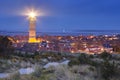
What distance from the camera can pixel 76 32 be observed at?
29.0 metres

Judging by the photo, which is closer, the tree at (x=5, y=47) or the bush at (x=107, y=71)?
the bush at (x=107, y=71)

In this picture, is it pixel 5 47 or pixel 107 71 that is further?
pixel 5 47

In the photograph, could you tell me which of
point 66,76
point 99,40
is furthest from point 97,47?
point 66,76

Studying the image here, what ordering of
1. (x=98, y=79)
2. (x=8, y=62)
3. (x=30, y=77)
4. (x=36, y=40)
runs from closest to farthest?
1. (x=30, y=77)
2. (x=98, y=79)
3. (x=8, y=62)
4. (x=36, y=40)

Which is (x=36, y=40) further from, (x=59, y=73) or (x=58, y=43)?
(x=59, y=73)

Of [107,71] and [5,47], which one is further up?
[107,71]

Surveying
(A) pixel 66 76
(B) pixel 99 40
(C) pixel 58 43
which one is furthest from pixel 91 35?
(A) pixel 66 76

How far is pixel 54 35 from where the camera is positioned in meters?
30.2

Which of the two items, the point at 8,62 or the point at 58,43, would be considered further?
the point at 58,43

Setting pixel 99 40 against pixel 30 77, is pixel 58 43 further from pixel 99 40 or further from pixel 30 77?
pixel 30 77

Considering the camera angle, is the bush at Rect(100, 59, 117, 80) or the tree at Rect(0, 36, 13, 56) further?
the tree at Rect(0, 36, 13, 56)

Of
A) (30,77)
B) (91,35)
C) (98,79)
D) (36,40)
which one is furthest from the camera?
(36,40)

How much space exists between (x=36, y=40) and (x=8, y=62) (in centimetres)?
1083

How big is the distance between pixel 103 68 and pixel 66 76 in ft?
7.87
